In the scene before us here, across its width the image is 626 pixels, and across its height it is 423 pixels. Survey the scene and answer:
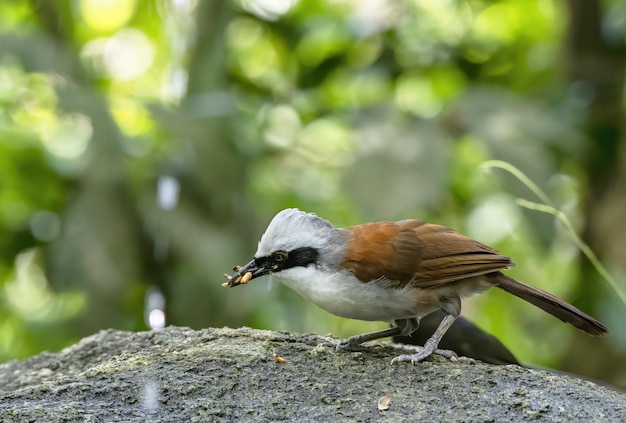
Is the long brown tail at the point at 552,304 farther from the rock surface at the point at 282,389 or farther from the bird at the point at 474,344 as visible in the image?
the rock surface at the point at 282,389

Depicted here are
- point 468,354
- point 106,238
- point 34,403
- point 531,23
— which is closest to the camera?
point 34,403

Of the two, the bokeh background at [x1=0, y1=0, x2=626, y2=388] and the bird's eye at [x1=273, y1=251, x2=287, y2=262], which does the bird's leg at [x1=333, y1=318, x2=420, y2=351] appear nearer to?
the bird's eye at [x1=273, y1=251, x2=287, y2=262]

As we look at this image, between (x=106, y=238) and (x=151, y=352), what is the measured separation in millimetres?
1390

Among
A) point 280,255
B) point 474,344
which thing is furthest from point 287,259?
point 474,344

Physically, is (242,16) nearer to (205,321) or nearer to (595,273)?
(205,321)

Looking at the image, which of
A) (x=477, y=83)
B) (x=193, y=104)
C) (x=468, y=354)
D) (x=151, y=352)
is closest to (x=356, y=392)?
(x=151, y=352)

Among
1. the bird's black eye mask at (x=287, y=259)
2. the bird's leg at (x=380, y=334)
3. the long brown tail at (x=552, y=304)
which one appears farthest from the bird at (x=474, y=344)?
the bird's black eye mask at (x=287, y=259)

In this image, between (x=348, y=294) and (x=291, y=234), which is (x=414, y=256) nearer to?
(x=348, y=294)

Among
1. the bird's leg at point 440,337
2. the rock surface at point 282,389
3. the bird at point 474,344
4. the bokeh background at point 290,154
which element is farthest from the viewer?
the bokeh background at point 290,154

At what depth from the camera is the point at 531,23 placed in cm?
689

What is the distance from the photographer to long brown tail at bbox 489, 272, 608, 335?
3.27 metres

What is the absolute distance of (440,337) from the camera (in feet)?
9.98

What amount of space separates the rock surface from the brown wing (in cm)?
29

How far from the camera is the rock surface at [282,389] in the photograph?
2.42 metres
